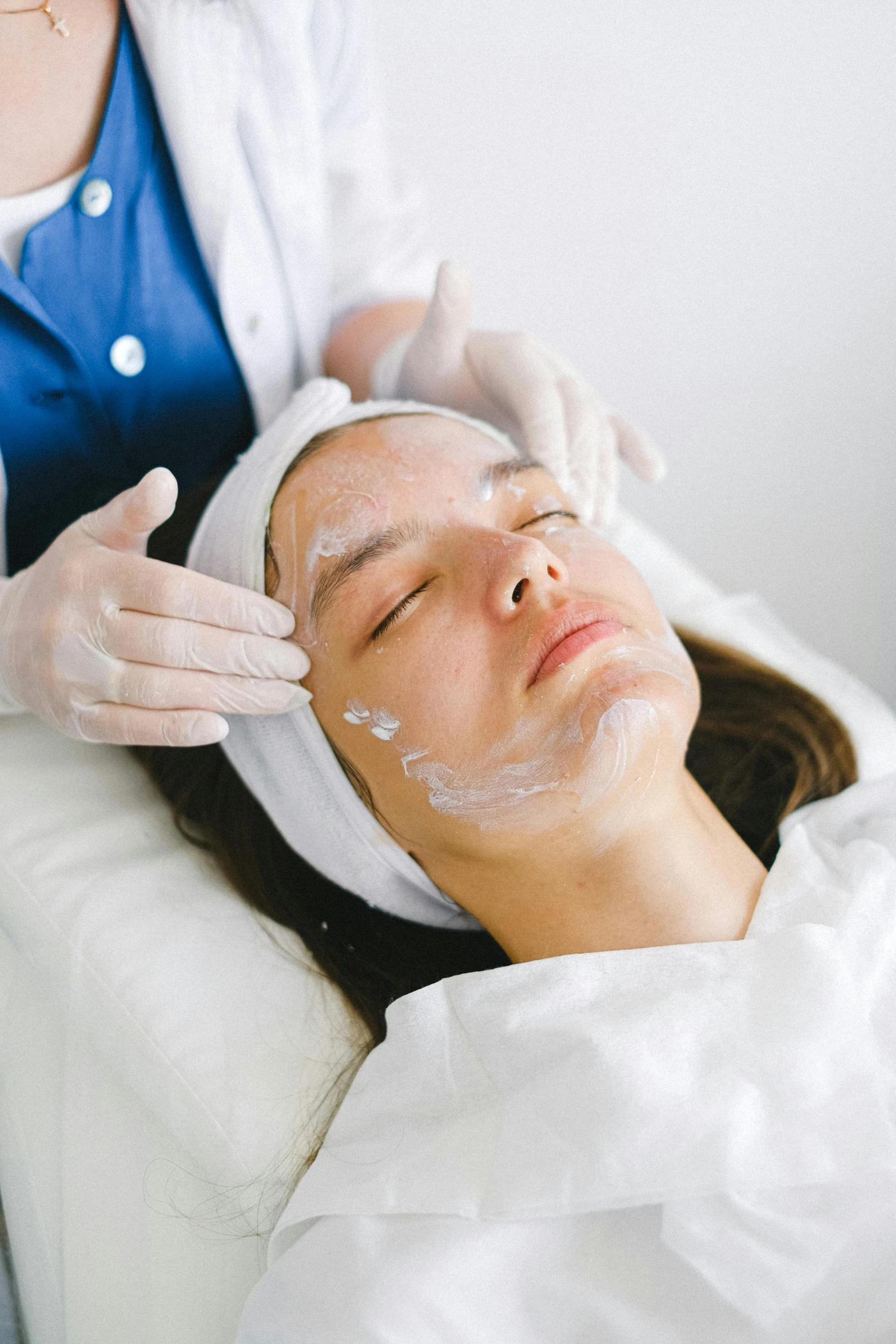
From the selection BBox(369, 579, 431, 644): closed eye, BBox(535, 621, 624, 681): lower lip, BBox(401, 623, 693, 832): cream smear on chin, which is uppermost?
BBox(369, 579, 431, 644): closed eye

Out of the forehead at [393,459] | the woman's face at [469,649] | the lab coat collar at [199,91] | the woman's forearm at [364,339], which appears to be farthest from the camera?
the woman's forearm at [364,339]

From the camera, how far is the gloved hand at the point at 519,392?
1371mm

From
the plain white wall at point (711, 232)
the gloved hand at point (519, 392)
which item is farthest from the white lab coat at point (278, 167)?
the plain white wall at point (711, 232)

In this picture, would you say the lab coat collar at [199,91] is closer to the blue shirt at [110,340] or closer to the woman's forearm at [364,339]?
the blue shirt at [110,340]

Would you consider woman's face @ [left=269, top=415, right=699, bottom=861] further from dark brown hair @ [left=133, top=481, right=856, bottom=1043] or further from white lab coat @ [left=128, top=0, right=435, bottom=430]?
white lab coat @ [left=128, top=0, right=435, bottom=430]

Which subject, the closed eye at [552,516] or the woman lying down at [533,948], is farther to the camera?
the closed eye at [552,516]

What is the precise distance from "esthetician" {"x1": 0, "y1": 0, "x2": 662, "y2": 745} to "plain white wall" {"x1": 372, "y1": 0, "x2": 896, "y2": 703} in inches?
15.7

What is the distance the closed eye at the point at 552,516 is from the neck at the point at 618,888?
0.33m

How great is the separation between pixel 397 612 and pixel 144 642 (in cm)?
27

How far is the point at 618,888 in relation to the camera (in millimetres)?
1077

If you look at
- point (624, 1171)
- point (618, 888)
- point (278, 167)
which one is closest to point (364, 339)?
point (278, 167)

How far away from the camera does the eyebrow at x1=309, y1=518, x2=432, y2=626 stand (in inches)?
42.5

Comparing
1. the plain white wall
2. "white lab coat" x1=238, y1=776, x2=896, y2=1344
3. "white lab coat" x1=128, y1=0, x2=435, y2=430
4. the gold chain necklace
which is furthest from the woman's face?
the plain white wall

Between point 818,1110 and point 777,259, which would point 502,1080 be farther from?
point 777,259
